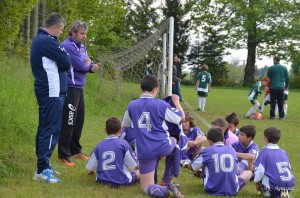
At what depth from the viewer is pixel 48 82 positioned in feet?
17.8

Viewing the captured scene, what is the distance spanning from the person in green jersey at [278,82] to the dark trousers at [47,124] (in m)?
10.3

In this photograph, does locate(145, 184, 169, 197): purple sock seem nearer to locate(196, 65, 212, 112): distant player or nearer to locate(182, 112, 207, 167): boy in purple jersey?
locate(182, 112, 207, 167): boy in purple jersey

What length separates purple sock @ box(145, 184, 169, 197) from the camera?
499cm

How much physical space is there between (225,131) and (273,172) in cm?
143

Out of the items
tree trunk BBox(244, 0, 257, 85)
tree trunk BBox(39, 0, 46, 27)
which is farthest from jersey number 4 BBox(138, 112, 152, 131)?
tree trunk BBox(244, 0, 257, 85)

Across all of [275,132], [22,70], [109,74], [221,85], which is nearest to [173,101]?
[275,132]

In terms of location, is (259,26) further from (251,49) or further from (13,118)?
(13,118)

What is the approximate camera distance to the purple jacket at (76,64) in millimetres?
6520

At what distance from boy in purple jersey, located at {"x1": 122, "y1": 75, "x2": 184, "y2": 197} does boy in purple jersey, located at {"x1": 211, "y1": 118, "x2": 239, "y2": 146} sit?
1410 millimetres

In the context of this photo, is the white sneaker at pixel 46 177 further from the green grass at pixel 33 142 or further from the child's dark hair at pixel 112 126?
the child's dark hair at pixel 112 126

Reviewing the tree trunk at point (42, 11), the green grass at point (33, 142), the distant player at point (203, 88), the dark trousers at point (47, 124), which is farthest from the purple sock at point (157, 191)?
the tree trunk at point (42, 11)

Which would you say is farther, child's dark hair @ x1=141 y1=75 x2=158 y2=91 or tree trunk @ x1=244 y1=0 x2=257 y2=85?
tree trunk @ x1=244 y1=0 x2=257 y2=85

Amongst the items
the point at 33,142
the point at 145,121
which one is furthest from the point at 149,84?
the point at 33,142

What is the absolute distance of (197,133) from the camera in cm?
707
